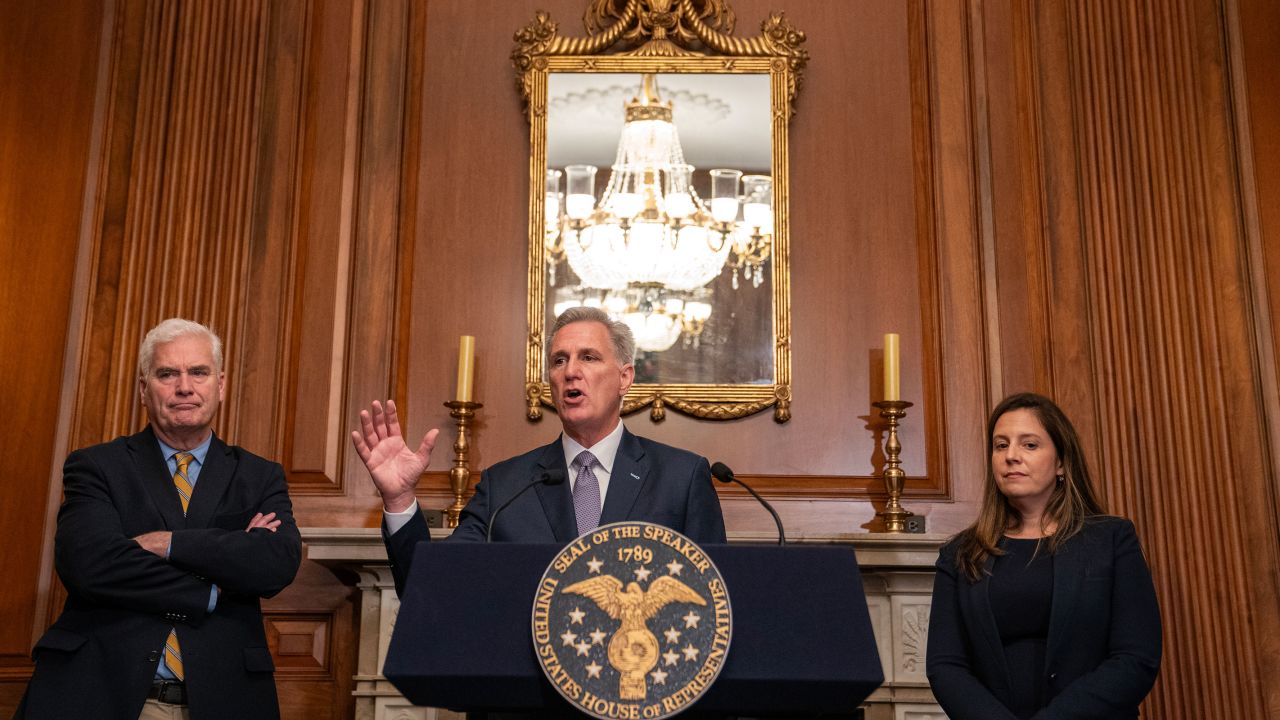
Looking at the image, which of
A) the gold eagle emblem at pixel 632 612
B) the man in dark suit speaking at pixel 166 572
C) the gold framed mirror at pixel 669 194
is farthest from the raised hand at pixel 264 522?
the gold framed mirror at pixel 669 194

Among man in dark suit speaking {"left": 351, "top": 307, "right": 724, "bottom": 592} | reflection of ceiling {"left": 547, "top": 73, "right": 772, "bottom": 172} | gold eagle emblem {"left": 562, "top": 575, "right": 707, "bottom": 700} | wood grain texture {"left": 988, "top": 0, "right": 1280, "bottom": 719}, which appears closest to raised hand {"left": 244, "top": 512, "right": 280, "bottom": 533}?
man in dark suit speaking {"left": 351, "top": 307, "right": 724, "bottom": 592}

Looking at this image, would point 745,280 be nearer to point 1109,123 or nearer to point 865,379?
point 865,379

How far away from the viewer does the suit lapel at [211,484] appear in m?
2.78

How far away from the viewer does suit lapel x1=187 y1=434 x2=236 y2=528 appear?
2.78m

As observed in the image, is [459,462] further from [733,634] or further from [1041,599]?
[733,634]

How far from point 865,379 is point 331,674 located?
6.70 feet

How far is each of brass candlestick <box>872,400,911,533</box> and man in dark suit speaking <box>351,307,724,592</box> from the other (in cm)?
134

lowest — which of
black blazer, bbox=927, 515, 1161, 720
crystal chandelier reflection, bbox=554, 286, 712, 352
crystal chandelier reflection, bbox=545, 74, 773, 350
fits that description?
black blazer, bbox=927, 515, 1161, 720

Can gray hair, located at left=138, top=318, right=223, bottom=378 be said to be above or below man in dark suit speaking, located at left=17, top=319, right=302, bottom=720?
above

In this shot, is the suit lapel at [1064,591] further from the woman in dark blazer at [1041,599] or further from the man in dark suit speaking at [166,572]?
the man in dark suit speaking at [166,572]

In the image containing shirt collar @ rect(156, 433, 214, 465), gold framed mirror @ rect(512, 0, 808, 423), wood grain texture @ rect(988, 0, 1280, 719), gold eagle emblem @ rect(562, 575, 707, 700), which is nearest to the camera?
gold eagle emblem @ rect(562, 575, 707, 700)

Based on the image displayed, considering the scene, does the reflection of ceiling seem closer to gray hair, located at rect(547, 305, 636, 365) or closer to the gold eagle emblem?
gray hair, located at rect(547, 305, 636, 365)

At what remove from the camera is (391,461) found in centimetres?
254

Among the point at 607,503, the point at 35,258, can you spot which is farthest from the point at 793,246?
the point at 35,258
